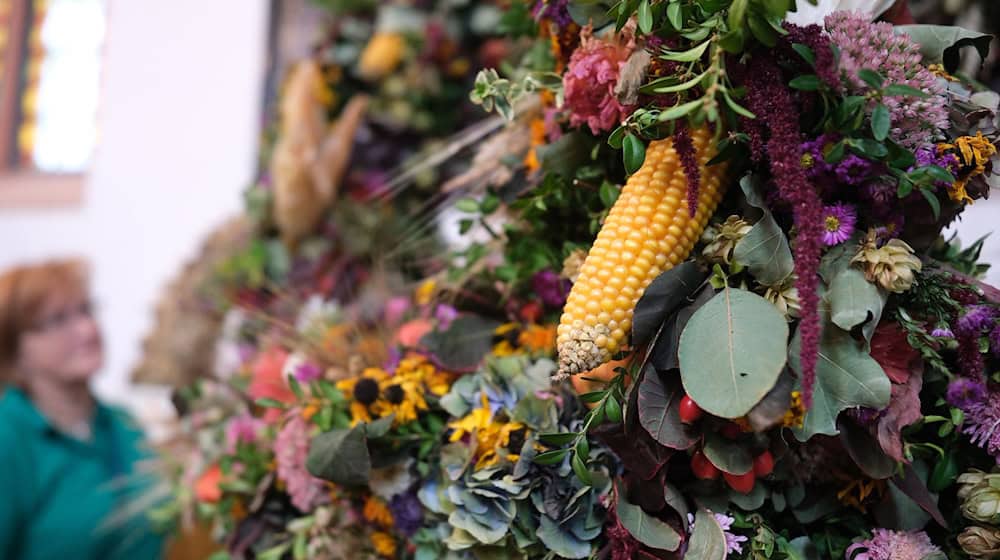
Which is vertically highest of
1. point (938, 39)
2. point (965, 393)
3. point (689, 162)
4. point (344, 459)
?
point (938, 39)

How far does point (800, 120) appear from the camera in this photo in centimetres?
53

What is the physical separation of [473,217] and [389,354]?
0.56 ft

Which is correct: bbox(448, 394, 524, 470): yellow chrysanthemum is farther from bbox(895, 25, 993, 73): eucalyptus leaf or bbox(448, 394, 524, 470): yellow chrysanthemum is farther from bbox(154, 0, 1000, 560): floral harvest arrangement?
bbox(895, 25, 993, 73): eucalyptus leaf

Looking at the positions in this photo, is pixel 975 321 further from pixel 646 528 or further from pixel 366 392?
pixel 366 392

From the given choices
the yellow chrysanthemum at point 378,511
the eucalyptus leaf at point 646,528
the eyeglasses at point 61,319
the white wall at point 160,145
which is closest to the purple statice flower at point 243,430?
the yellow chrysanthemum at point 378,511

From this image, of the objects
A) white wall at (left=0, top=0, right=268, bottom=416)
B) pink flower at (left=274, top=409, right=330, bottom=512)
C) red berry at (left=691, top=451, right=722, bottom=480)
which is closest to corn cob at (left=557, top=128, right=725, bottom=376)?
red berry at (left=691, top=451, right=722, bottom=480)

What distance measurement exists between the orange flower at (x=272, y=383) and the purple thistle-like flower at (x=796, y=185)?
0.55m

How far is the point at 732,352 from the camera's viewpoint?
474 mm

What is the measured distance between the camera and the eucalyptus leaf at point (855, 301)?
1.60 ft

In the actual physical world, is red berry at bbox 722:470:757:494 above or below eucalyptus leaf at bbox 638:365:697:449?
below

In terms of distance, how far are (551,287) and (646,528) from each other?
0.76 feet

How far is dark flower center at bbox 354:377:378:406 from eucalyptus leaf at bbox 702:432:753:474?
0.31 metres

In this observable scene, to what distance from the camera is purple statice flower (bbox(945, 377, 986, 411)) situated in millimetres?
542

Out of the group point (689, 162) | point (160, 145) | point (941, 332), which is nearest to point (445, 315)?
point (689, 162)
